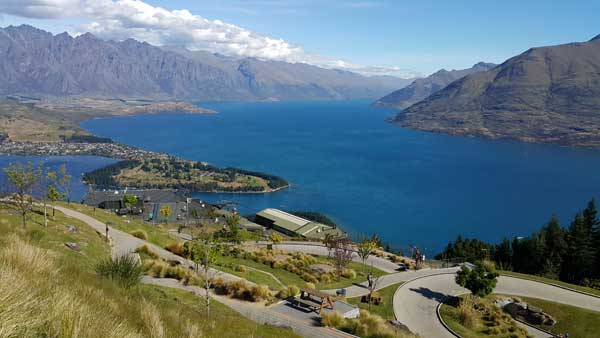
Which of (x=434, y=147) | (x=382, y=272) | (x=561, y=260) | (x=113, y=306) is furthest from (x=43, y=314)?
(x=434, y=147)

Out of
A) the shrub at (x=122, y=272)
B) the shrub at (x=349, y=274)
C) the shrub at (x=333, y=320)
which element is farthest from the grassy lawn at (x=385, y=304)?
the shrub at (x=122, y=272)

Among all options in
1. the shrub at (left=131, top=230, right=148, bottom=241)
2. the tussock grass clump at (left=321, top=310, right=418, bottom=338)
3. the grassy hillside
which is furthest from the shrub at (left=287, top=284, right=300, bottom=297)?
the shrub at (left=131, top=230, right=148, bottom=241)

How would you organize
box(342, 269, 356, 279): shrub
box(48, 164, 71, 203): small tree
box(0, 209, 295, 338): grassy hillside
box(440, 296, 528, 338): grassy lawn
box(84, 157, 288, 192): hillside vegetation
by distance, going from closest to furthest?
box(0, 209, 295, 338): grassy hillside
box(440, 296, 528, 338): grassy lawn
box(48, 164, 71, 203): small tree
box(342, 269, 356, 279): shrub
box(84, 157, 288, 192): hillside vegetation

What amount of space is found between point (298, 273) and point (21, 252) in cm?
2288

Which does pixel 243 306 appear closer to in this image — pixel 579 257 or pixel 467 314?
pixel 467 314

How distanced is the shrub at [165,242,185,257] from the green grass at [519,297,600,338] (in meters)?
19.5

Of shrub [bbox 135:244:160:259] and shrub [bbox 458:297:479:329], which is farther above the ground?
shrub [bbox 135:244:160:259]

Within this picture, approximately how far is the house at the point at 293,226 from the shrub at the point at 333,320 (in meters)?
45.1

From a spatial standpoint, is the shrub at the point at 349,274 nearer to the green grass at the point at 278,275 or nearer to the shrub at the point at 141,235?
the green grass at the point at 278,275

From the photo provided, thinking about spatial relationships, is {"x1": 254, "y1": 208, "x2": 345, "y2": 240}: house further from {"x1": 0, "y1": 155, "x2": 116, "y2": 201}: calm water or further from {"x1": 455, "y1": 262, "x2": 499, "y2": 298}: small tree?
{"x1": 0, "y1": 155, "x2": 116, "y2": 201}: calm water

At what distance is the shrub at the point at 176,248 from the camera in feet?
83.6

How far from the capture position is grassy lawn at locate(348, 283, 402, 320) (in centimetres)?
2158

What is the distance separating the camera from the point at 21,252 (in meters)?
6.54

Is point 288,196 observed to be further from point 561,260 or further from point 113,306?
point 113,306
